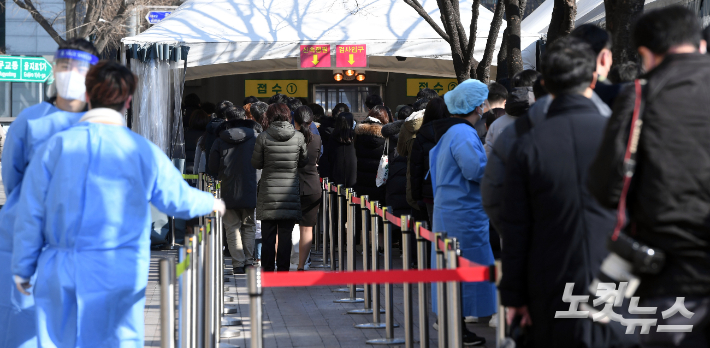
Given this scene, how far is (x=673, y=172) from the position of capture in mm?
2611

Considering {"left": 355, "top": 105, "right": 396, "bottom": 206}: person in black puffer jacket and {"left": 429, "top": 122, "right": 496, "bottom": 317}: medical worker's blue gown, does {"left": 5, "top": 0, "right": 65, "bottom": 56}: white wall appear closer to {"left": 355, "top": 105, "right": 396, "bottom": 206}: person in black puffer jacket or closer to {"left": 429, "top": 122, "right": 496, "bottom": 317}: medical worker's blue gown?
{"left": 355, "top": 105, "right": 396, "bottom": 206}: person in black puffer jacket

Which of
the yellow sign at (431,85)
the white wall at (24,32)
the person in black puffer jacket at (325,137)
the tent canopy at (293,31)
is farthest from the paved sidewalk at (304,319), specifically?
the white wall at (24,32)

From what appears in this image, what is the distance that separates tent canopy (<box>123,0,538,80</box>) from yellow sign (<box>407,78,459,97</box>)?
6.61 meters

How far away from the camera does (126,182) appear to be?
3.54 meters

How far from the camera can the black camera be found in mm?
2613

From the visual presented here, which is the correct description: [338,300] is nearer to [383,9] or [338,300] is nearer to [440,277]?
[440,277]

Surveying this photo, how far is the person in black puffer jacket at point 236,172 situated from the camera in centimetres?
888

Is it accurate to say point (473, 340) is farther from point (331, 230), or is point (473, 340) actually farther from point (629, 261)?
point (331, 230)

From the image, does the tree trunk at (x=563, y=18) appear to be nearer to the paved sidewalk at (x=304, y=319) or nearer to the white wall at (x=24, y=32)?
the paved sidewalk at (x=304, y=319)

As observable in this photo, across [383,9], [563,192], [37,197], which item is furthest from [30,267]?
[383,9]

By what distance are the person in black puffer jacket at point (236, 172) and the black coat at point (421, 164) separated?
237 centimetres

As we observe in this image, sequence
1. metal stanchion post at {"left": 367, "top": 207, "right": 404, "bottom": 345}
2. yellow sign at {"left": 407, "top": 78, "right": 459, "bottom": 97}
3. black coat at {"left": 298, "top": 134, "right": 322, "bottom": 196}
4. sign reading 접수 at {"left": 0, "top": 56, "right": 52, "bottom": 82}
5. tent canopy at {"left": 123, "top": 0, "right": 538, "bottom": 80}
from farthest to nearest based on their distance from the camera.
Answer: yellow sign at {"left": 407, "top": 78, "right": 459, "bottom": 97}
sign reading 접수 at {"left": 0, "top": 56, "right": 52, "bottom": 82}
tent canopy at {"left": 123, "top": 0, "right": 538, "bottom": 80}
black coat at {"left": 298, "top": 134, "right": 322, "bottom": 196}
metal stanchion post at {"left": 367, "top": 207, "right": 404, "bottom": 345}

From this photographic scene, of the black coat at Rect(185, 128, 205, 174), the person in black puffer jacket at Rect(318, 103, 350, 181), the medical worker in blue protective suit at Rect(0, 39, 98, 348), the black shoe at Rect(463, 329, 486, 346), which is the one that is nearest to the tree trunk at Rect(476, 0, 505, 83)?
the person in black puffer jacket at Rect(318, 103, 350, 181)

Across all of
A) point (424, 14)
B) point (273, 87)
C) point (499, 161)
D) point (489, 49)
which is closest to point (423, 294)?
point (499, 161)
